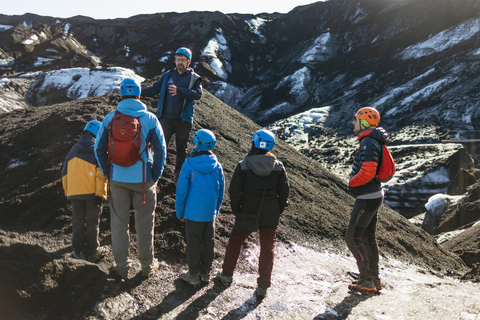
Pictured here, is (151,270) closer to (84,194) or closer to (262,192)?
(84,194)

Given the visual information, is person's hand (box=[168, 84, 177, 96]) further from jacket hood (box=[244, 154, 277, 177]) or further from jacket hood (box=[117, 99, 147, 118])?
jacket hood (box=[244, 154, 277, 177])

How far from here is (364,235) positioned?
392 cm

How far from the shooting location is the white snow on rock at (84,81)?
25594 mm

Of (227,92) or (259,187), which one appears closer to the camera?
(259,187)

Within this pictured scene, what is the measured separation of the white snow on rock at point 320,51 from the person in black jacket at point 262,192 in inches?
1380

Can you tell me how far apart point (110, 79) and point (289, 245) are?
2461 centimetres

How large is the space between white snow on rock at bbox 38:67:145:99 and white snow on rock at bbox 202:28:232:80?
40.8 feet

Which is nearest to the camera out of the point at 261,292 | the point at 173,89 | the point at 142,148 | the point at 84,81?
the point at 142,148

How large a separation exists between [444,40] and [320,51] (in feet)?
39.7

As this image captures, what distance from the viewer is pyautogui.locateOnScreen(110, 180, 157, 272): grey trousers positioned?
10.1 feet

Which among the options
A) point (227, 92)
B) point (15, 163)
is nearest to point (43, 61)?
point (227, 92)

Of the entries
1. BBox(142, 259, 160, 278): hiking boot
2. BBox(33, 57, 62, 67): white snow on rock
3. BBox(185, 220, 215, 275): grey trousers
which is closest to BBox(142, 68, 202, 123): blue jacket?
BBox(185, 220, 215, 275): grey trousers

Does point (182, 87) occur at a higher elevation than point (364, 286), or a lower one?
higher

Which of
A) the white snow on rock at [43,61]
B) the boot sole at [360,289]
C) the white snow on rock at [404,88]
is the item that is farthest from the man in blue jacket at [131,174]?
the white snow on rock at [43,61]
